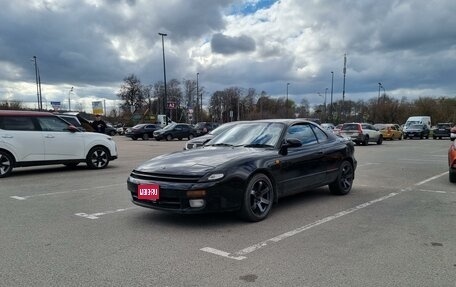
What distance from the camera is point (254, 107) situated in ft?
383

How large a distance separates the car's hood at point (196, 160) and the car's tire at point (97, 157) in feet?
22.6

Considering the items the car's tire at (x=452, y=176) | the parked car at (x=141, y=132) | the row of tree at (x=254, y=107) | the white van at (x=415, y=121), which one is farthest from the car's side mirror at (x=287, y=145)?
the row of tree at (x=254, y=107)

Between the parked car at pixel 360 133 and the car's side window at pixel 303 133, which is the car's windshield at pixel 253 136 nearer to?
the car's side window at pixel 303 133

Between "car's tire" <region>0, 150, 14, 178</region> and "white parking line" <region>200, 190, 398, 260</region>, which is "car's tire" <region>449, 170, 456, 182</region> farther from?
"car's tire" <region>0, 150, 14, 178</region>

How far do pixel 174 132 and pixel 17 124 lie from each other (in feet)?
86.9

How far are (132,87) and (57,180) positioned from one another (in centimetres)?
9626

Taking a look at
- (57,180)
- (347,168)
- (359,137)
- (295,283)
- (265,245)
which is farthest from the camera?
(359,137)

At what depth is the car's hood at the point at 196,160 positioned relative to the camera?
5.56 meters

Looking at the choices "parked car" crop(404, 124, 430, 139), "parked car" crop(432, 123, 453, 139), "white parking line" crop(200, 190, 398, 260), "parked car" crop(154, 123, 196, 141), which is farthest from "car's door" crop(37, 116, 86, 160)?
"parked car" crop(432, 123, 453, 139)

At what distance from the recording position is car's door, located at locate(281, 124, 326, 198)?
6.52 meters

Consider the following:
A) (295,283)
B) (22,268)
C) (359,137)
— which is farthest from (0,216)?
(359,137)

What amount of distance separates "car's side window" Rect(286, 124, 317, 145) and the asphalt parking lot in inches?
42.8

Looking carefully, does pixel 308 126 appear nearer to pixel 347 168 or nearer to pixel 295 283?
pixel 347 168

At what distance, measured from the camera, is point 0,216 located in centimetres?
634
